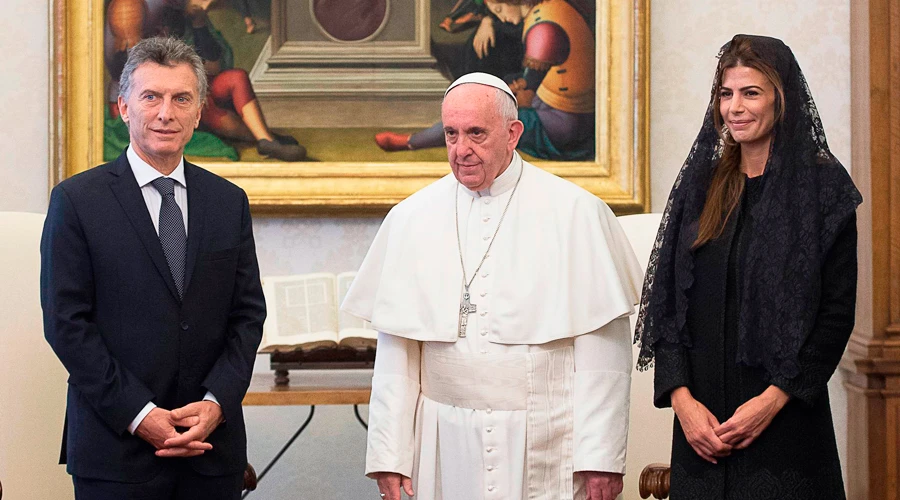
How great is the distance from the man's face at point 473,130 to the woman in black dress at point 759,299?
1.73ft

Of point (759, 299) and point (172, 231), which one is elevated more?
point (172, 231)

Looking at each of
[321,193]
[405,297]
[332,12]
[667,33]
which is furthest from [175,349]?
[667,33]

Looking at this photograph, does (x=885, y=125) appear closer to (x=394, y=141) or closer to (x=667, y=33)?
(x=667, y=33)

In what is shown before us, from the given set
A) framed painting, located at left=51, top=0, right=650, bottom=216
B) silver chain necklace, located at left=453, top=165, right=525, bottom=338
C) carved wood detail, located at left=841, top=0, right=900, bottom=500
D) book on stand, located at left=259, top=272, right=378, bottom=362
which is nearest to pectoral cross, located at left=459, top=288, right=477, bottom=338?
silver chain necklace, located at left=453, top=165, right=525, bottom=338

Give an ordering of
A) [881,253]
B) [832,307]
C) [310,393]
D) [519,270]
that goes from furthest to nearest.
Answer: [881,253] < [310,393] < [519,270] < [832,307]

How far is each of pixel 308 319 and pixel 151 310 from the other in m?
1.25

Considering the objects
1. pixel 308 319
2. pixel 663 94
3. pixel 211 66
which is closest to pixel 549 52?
pixel 663 94

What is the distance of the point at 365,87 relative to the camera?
427 centimetres

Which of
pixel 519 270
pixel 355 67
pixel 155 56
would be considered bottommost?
pixel 519 270

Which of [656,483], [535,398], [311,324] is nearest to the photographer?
[535,398]

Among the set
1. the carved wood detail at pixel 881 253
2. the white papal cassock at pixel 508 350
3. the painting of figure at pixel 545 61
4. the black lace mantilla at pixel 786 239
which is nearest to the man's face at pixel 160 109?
the white papal cassock at pixel 508 350

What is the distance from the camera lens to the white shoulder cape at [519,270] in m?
2.73

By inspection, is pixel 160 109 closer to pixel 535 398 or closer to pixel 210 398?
pixel 210 398

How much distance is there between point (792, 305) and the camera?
235cm
